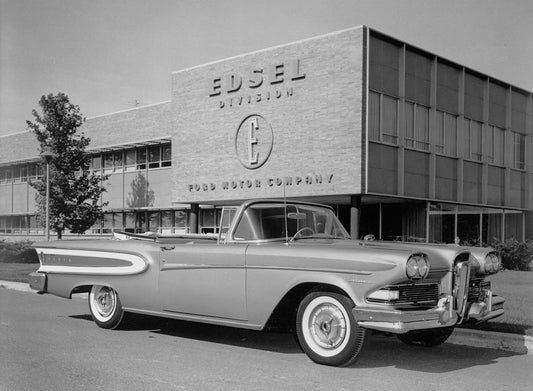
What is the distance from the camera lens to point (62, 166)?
25875 millimetres

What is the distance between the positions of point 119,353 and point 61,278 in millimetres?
2561

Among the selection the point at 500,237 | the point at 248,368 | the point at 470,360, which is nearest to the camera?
the point at 248,368

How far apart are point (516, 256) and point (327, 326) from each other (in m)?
18.9

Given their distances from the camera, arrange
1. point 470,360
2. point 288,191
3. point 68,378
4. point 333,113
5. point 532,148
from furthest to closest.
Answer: point 532,148 < point 288,191 < point 333,113 < point 470,360 < point 68,378

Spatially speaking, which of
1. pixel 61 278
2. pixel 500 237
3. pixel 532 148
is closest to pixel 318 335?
pixel 61 278

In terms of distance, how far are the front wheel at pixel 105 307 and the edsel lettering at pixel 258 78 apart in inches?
601

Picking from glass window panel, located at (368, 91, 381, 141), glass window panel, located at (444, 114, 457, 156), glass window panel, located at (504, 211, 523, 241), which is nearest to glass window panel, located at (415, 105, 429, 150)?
glass window panel, located at (444, 114, 457, 156)

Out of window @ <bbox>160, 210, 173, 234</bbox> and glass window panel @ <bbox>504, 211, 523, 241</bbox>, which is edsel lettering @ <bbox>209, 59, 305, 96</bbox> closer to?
window @ <bbox>160, 210, 173, 234</bbox>

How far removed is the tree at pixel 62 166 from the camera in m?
25.3

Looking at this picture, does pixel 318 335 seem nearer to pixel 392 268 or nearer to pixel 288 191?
pixel 392 268

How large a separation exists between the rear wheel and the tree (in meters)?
20.7

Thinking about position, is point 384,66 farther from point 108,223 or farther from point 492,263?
point 108,223

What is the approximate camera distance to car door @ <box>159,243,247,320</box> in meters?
6.51

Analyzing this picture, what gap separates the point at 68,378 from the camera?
525 cm
